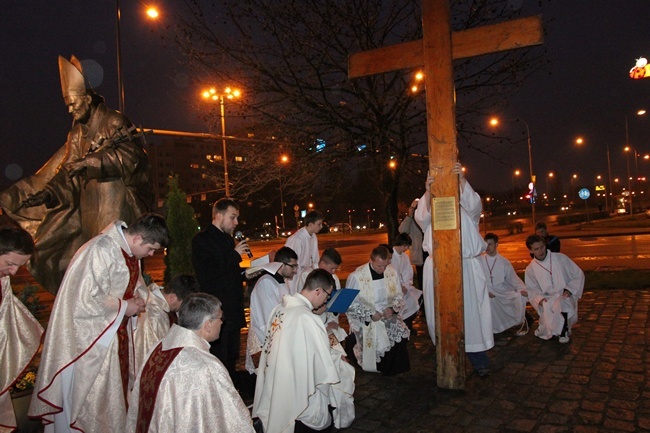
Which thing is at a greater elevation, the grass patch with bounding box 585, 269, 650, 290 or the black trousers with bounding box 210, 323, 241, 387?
the black trousers with bounding box 210, 323, 241, 387

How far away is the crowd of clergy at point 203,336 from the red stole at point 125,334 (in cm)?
2

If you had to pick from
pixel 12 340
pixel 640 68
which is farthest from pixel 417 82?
pixel 640 68

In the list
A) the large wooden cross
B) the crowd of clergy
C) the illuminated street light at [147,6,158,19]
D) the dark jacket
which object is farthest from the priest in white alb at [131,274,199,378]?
the illuminated street light at [147,6,158,19]

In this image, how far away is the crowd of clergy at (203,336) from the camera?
2.97 metres

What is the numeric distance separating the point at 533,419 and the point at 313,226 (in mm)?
4152

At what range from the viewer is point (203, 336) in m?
3.12

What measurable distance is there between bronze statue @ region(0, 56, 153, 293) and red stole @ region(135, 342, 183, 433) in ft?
12.6

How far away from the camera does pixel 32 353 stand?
4.05 meters

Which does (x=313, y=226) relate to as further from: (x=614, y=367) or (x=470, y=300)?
(x=614, y=367)

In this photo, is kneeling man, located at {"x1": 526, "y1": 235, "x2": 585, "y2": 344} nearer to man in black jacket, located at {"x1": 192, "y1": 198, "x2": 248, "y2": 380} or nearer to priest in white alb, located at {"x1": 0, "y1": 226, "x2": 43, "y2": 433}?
man in black jacket, located at {"x1": 192, "y1": 198, "x2": 248, "y2": 380}

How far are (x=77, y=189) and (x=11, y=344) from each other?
123 inches

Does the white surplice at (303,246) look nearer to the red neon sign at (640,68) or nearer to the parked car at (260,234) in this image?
the red neon sign at (640,68)

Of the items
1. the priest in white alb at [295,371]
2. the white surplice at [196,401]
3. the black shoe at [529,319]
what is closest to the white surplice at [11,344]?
the white surplice at [196,401]

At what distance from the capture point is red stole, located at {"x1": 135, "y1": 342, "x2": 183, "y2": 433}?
294 centimetres
